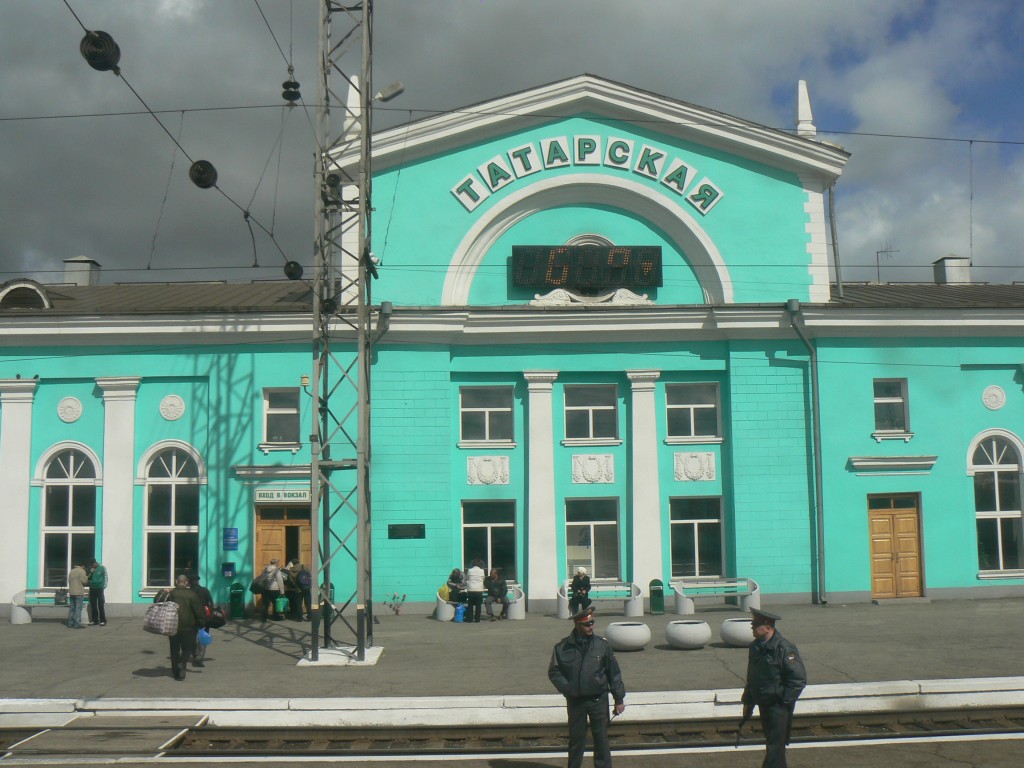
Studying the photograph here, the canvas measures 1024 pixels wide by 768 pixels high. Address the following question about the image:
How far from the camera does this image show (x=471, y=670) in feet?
48.0

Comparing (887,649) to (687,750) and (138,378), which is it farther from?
(138,378)

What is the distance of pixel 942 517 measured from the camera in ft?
72.7

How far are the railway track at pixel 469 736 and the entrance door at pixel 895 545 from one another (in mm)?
10563

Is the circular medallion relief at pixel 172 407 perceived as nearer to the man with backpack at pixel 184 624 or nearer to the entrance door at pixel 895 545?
the man with backpack at pixel 184 624

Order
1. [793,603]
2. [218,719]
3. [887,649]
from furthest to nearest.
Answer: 1. [793,603]
2. [887,649]
3. [218,719]

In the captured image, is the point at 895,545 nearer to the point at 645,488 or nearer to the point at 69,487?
the point at 645,488

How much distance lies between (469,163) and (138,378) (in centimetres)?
891

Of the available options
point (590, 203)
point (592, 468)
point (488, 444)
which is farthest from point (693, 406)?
point (590, 203)

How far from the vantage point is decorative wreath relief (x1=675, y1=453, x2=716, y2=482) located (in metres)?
22.2

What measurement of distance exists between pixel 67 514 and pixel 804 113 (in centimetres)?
1965

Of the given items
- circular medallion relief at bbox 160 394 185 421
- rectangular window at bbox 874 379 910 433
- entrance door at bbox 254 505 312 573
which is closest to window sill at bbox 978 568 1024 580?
rectangular window at bbox 874 379 910 433

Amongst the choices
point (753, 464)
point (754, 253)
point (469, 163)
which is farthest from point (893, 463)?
point (469, 163)

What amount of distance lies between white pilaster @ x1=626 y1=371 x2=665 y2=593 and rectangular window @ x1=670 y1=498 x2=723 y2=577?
1.86 ft

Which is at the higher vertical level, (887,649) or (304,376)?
(304,376)
